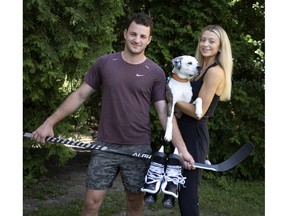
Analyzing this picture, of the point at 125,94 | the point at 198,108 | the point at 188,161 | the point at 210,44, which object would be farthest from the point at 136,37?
the point at 188,161

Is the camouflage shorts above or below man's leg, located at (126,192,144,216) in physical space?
above

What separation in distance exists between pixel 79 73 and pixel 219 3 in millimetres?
2085

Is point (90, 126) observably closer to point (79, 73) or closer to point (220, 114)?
point (79, 73)

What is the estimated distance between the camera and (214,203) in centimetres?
501

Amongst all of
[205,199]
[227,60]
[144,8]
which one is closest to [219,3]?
[144,8]

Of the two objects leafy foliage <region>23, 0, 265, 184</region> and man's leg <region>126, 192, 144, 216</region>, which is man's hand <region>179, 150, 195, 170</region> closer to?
man's leg <region>126, 192, 144, 216</region>

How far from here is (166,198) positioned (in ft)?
9.11

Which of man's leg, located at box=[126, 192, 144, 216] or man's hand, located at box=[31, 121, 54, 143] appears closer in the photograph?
man's hand, located at box=[31, 121, 54, 143]

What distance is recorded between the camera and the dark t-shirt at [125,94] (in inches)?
112

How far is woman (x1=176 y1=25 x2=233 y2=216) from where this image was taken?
280cm

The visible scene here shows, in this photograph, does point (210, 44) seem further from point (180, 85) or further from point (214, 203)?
point (214, 203)

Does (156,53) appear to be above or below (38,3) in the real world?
below

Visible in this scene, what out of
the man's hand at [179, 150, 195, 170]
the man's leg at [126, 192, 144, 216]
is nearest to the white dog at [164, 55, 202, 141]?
the man's hand at [179, 150, 195, 170]

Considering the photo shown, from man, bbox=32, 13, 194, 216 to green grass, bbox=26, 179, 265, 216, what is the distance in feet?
5.50
